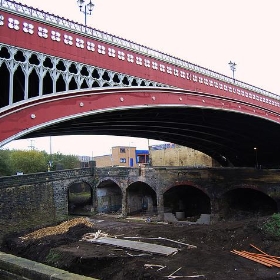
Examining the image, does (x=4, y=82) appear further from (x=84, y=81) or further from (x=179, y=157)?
(x=179, y=157)

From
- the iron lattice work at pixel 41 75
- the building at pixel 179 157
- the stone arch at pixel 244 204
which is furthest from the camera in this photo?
the building at pixel 179 157

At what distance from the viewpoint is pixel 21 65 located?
11.7m

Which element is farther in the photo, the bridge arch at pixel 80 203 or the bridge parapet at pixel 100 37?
the bridge arch at pixel 80 203

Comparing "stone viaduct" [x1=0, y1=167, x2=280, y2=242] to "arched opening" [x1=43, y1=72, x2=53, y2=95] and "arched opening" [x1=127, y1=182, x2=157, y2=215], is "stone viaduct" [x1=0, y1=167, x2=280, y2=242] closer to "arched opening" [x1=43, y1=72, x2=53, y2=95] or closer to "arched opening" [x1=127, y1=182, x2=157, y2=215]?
"arched opening" [x1=127, y1=182, x2=157, y2=215]

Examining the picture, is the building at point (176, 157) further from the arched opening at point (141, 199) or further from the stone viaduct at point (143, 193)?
the stone viaduct at point (143, 193)

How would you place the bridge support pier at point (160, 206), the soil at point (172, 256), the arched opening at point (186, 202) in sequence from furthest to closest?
the arched opening at point (186, 202)
the bridge support pier at point (160, 206)
the soil at point (172, 256)

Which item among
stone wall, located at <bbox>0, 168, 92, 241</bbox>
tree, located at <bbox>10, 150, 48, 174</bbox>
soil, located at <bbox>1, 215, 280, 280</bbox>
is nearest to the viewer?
soil, located at <bbox>1, 215, 280, 280</bbox>

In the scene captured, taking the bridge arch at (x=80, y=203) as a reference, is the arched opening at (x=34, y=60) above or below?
above

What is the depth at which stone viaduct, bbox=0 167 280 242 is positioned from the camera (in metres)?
25.0

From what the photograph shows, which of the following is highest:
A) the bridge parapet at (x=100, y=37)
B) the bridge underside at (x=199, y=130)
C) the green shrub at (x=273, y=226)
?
the bridge parapet at (x=100, y=37)

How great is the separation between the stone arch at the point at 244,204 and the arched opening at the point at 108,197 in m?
13.6

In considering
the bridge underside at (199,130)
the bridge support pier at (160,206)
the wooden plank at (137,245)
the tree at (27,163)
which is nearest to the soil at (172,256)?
the wooden plank at (137,245)

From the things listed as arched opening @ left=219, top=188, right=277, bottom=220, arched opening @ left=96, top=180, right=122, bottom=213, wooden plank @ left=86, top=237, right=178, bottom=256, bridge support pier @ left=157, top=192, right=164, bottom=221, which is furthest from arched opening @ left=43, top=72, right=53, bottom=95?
arched opening @ left=96, top=180, right=122, bottom=213

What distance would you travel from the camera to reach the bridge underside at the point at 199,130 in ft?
68.1
